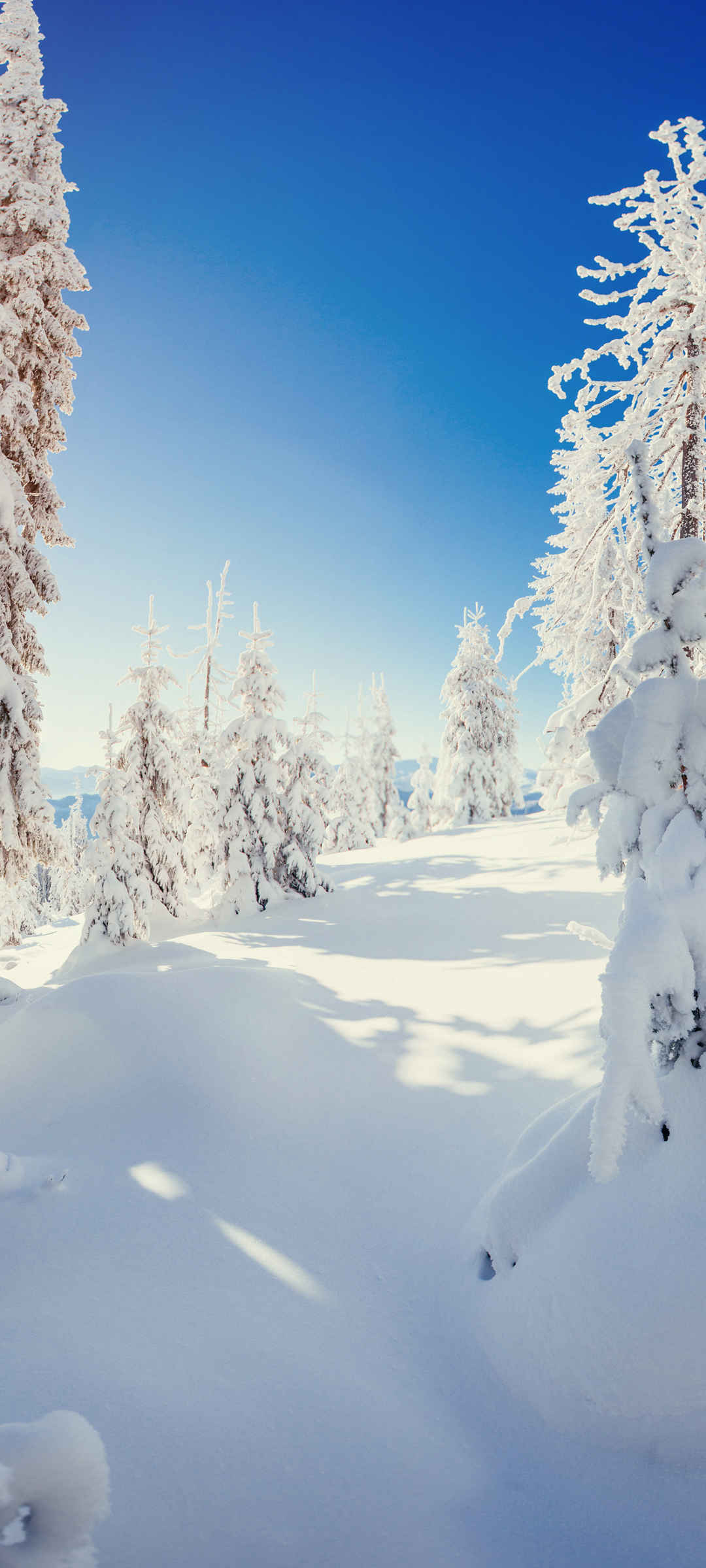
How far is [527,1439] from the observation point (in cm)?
261

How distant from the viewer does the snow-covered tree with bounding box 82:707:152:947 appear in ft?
44.6

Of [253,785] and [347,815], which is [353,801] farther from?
[253,785]

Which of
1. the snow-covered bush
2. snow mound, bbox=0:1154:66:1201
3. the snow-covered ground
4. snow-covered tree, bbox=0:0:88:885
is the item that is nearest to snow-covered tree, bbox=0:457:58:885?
snow-covered tree, bbox=0:0:88:885

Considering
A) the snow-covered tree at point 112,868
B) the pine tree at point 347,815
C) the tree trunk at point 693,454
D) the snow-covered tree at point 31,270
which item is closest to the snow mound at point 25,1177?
the tree trunk at point 693,454

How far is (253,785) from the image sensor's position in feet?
51.5

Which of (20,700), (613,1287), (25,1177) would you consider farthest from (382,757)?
(613,1287)

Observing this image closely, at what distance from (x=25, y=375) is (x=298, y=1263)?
1174 centimetres

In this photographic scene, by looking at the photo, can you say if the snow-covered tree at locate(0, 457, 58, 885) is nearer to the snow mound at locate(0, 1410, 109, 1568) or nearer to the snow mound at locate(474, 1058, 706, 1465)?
the snow mound at locate(0, 1410, 109, 1568)

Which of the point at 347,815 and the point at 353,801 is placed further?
the point at 353,801

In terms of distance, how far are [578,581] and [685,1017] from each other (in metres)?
4.49

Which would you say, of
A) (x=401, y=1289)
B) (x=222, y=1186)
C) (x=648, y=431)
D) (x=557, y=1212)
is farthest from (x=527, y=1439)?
(x=648, y=431)

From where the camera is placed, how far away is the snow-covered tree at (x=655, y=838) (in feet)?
8.50

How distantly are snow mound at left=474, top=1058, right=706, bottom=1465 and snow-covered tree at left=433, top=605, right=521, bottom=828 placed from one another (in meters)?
26.9

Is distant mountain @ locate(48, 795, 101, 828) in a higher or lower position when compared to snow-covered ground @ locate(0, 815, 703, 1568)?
higher
